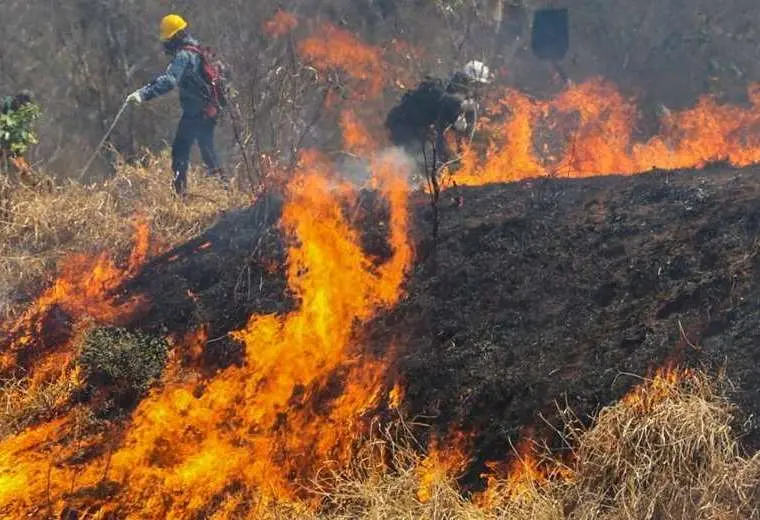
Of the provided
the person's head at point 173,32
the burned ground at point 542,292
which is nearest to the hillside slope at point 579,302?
the burned ground at point 542,292

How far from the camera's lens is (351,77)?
36.3ft

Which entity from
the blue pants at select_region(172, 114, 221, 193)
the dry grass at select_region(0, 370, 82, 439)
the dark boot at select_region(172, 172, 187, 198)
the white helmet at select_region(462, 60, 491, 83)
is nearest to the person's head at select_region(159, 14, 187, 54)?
the blue pants at select_region(172, 114, 221, 193)

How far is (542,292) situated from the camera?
5.02 metres

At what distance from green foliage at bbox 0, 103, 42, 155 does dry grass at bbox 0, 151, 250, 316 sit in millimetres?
521

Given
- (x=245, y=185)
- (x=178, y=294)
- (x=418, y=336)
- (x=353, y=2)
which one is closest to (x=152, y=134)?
(x=245, y=185)

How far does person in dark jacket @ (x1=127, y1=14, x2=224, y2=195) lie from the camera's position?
787 cm

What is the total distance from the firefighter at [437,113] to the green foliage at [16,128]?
14.4 ft

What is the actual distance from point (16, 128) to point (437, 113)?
197 inches

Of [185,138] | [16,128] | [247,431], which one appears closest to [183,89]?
[185,138]

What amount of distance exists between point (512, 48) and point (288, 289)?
29.5ft

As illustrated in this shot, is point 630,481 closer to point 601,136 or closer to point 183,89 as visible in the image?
point 183,89

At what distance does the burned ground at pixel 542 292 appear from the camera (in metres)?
4.12

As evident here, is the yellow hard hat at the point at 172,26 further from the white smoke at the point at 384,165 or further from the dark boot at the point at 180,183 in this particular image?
the white smoke at the point at 384,165

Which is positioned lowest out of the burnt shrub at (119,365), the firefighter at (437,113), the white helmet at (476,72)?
the burnt shrub at (119,365)
